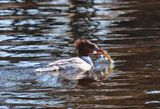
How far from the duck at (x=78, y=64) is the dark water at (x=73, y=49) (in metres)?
0.47

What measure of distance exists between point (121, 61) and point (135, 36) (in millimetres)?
3222

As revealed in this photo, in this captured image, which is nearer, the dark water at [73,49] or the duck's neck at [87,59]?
the dark water at [73,49]

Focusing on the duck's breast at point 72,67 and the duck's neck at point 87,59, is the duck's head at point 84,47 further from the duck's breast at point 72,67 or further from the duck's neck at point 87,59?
the duck's breast at point 72,67

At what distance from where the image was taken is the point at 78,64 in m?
16.4

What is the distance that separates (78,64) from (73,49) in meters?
2.10

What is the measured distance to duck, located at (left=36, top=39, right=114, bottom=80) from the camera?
15734mm

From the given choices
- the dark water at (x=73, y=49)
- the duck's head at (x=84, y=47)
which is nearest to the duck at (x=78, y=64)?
the duck's head at (x=84, y=47)

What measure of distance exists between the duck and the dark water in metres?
0.47

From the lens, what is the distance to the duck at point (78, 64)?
51.6ft

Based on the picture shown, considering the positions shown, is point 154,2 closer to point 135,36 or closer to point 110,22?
point 110,22

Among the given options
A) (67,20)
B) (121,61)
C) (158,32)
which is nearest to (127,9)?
(67,20)

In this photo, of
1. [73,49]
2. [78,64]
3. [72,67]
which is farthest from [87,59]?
[73,49]

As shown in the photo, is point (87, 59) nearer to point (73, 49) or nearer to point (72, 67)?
point (72, 67)

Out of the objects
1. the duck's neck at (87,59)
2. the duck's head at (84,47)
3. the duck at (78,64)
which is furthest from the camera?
the duck's head at (84,47)
